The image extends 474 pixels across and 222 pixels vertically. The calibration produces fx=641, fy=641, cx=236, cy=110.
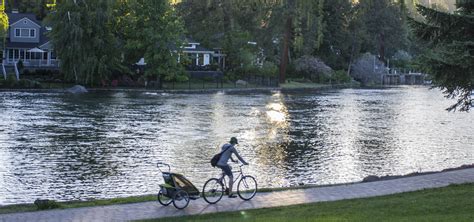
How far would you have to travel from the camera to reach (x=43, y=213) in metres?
15.1

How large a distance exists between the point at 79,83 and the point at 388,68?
248 ft

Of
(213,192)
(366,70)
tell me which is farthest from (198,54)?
(213,192)

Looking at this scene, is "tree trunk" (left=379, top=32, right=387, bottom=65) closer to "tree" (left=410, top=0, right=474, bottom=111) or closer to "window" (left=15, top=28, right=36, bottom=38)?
"window" (left=15, top=28, right=36, bottom=38)

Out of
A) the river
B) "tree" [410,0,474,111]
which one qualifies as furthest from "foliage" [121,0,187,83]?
"tree" [410,0,474,111]

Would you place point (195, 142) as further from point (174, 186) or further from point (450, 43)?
point (174, 186)

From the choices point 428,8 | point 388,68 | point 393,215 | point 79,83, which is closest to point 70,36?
point 79,83

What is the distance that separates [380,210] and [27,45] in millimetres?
82031

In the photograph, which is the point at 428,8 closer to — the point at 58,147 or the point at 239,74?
the point at 58,147

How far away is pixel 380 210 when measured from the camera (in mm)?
14047

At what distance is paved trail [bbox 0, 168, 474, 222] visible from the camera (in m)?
14.9

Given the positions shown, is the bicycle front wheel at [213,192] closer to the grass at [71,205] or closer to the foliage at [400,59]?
the grass at [71,205]

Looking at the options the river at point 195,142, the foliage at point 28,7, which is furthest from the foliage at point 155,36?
the foliage at point 28,7

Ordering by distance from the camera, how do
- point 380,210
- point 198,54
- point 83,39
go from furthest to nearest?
point 198,54, point 83,39, point 380,210

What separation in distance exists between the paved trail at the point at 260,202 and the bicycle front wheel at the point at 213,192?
0.54 ft
